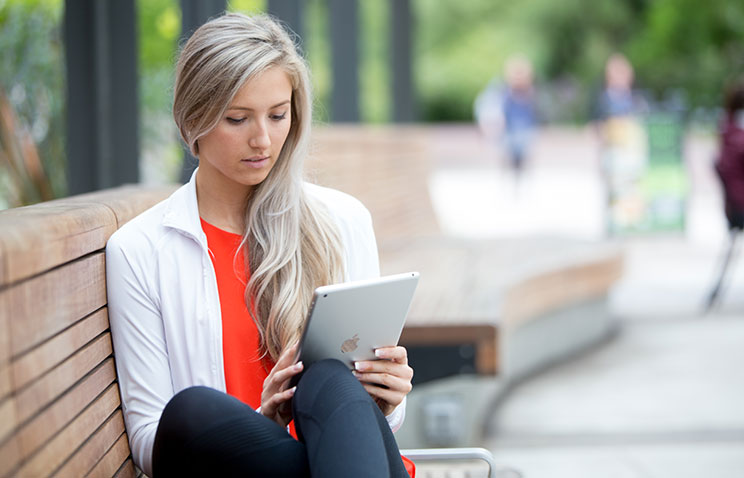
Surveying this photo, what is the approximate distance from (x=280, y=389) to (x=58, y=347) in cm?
54

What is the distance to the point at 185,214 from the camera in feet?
8.23

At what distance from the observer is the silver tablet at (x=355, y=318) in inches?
85.6

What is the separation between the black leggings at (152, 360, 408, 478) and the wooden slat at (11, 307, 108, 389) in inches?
8.9

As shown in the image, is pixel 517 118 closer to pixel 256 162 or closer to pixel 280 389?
pixel 256 162

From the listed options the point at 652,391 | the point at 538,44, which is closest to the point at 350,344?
the point at 652,391

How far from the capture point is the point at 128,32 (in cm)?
460

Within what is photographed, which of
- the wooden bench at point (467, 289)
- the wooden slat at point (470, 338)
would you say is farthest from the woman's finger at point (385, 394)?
the wooden slat at point (470, 338)

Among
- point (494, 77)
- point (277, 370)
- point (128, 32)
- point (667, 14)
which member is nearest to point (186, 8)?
point (128, 32)

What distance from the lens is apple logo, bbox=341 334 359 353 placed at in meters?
2.31

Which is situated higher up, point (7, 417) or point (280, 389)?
point (7, 417)

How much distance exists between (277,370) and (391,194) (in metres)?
5.30

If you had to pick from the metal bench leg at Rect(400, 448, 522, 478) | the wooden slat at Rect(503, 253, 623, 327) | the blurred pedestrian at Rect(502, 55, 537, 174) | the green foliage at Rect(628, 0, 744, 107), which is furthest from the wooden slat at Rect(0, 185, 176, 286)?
the green foliage at Rect(628, 0, 744, 107)

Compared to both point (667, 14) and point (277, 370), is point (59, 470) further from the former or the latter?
point (667, 14)

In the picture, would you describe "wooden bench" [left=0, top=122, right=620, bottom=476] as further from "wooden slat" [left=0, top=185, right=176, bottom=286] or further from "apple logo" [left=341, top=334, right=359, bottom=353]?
"apple logo" [left=341, top=334, right=359, bottom=353]
